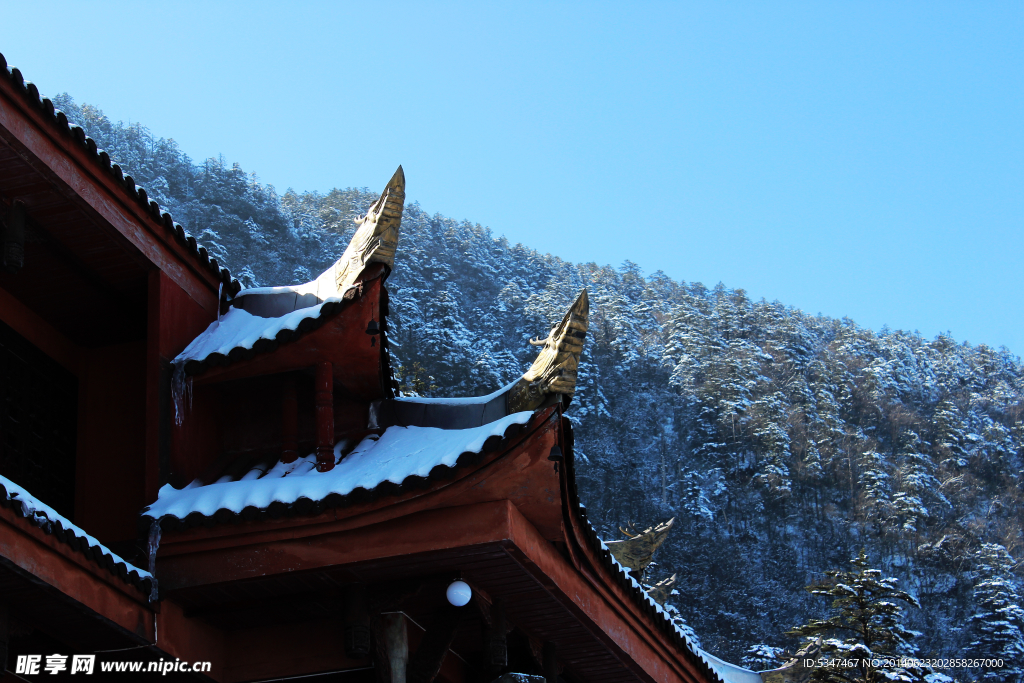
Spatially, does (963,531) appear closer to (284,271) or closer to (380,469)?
(284,271)

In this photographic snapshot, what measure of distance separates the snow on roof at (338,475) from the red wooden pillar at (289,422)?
0.09 metres

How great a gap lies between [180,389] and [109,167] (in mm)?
1621

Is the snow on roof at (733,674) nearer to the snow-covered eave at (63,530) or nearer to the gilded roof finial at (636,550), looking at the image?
the gilded roof finial at (636,550)

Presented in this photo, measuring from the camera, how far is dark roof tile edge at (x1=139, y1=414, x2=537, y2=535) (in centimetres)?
691

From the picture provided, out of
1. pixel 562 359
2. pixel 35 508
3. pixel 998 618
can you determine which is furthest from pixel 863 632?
pixel 998 618

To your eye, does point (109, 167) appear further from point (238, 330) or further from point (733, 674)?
point (733, 674)

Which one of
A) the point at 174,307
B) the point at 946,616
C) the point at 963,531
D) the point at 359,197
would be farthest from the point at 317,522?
the point at 359,197

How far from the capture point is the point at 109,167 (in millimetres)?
7914

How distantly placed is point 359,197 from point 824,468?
112 ft

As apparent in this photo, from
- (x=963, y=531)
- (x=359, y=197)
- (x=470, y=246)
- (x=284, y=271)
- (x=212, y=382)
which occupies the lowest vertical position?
(x=212, y=382)

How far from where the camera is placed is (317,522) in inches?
279

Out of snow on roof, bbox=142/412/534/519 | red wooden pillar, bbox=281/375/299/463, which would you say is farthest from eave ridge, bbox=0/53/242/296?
snow on roof, bbox=142/412/534/519

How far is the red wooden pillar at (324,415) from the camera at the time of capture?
8.12m

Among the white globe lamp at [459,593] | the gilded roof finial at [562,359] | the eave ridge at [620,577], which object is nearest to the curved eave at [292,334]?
the gilded roof finial at [562,359]
